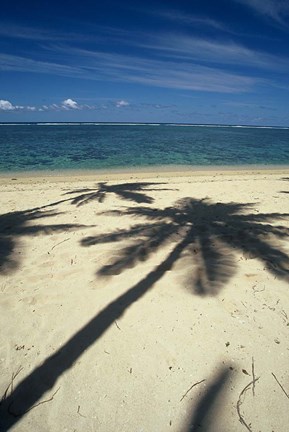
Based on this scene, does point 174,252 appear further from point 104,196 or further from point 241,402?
point 104,196

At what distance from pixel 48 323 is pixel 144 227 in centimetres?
398

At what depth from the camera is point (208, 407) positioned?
3.07 m

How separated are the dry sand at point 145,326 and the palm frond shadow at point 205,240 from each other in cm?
4

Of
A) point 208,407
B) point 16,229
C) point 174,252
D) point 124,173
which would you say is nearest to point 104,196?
point 16,229

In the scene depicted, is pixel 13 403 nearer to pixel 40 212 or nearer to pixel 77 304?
pixel 77 304

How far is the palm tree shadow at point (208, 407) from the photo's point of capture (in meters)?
2.90

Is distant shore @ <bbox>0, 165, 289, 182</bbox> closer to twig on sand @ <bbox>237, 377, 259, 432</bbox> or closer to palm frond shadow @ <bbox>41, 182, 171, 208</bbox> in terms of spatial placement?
palm frond shadow @ <bbox>41, 182, 171, 208</bbox>

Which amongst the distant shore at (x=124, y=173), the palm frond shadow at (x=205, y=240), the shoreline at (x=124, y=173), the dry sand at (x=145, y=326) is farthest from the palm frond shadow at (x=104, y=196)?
the distant shore at (x=124, y=173)

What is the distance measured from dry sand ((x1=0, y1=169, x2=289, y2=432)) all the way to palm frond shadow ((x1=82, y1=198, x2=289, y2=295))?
41 mm

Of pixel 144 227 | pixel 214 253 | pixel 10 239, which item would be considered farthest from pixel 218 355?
Result: pixel 10 239

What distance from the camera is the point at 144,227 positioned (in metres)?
7.84

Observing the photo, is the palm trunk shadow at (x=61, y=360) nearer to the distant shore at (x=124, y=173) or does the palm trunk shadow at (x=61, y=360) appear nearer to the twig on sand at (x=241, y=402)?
the twig on sand at (x=241, y=402)

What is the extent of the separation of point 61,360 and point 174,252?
3313mm

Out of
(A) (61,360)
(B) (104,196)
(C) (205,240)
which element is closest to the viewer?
(A) (61,360)
